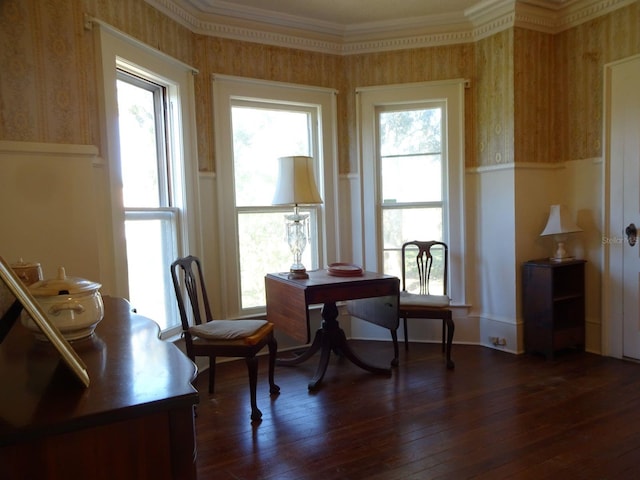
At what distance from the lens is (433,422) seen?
2.34m

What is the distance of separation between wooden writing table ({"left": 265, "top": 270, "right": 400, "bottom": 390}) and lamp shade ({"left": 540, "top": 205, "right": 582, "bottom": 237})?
130 centimetres

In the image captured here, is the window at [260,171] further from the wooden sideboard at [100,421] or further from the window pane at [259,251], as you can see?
the wooden sideboard at [100,421]

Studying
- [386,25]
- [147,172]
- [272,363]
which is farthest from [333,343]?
[386,25]

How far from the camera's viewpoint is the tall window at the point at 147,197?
2.70m

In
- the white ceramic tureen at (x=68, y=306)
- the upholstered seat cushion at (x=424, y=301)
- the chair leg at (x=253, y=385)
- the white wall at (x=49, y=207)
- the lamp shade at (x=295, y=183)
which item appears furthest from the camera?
the upholstered seat cushion at (x=424, y=301)

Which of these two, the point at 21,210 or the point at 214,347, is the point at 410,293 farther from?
the point at 21,210

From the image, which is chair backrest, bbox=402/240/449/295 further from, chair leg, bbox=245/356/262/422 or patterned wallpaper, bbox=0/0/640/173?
chair leg, bbox=245/356/262/422

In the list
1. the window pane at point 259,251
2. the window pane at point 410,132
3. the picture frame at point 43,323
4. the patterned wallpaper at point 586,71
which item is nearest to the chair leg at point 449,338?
the window pane at point 259,251

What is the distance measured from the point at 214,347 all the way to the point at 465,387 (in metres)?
1.56

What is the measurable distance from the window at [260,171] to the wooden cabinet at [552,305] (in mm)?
1566

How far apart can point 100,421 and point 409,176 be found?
11.0 feet

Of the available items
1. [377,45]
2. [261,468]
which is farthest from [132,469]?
[377,45]

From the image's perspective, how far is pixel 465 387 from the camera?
279cm

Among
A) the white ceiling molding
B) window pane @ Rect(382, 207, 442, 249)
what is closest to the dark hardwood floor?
window pane @ Rect(382, 207, 442, 249)
